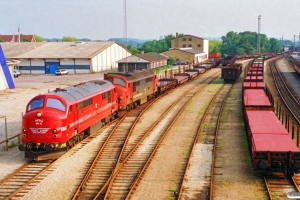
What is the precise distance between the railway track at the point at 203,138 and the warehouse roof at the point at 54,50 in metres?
46.5

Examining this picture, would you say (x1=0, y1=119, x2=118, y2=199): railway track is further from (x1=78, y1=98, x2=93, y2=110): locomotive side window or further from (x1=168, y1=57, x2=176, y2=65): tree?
(x1=168, y1=57, x2=176, y2=65): tree

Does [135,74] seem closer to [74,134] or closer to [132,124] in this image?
[132,124]

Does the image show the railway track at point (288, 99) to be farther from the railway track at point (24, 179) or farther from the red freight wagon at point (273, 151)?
the railway track at point (24, 179)

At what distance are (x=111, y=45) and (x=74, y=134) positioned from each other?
73.2m

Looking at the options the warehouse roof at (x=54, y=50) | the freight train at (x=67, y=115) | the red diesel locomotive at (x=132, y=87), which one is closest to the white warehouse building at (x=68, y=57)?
the warehouse roof at (x=54, y=50)

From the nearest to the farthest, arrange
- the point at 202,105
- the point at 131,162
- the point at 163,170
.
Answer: the point at 163,170 → the point at 131,162 → the point at 202,105

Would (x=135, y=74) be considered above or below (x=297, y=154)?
above

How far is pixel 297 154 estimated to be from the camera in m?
17.1

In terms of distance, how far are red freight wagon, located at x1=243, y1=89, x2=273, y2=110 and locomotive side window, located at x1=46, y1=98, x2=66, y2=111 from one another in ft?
43.7

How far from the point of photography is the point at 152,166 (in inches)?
789

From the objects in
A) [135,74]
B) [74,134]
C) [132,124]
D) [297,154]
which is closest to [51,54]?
[135,74]

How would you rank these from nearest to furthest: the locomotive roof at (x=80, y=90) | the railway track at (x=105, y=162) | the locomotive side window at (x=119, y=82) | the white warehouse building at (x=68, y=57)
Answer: the railway track at (x=105, y=162), the locomotive roof at (x=80, y=90), the locomotive side window at (x=119, y=82), the white warehouse building at (x=68, y=57)

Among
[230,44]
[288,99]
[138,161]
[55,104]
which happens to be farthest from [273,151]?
[230,44]

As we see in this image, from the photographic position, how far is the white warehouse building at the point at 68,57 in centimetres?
8525
